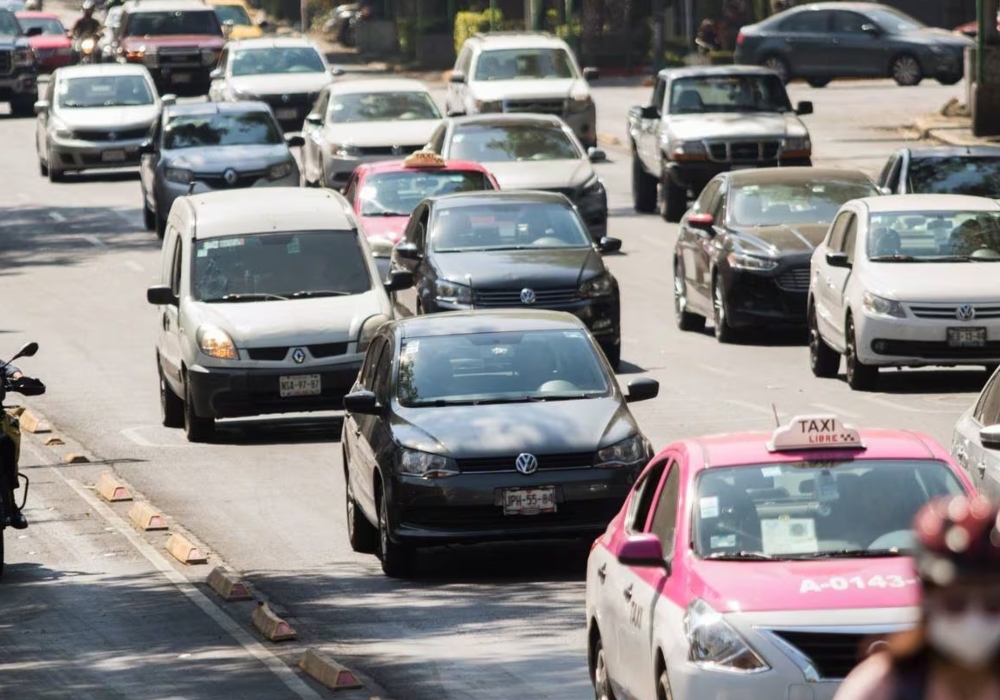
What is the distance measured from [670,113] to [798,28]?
20361 millimetres

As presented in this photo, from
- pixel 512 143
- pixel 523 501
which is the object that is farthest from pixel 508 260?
pixel 523 501

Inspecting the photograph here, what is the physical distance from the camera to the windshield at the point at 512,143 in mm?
32375

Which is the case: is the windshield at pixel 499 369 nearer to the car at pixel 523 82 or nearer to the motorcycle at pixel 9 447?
the motorcycle at pixel 9 447

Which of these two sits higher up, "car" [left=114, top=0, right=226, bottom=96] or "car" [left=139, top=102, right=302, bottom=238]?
"car" [left=139, top=102, right=302, bottom=238]

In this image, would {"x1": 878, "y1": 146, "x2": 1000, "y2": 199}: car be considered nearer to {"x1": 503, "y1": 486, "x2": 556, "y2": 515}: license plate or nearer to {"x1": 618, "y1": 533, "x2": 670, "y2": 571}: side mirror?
{"x1": 503, "y1": 486, "x2": 556, "y2": 515}: license plate

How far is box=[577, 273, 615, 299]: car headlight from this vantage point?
22.8 m

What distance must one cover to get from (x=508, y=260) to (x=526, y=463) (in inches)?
378

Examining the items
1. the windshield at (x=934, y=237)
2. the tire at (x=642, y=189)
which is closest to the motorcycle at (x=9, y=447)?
the windshield at (x=934, y=237)

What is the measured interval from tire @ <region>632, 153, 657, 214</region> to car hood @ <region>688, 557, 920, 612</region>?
2845 centimetres

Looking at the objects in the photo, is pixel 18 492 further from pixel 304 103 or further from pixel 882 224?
pixel 304 103

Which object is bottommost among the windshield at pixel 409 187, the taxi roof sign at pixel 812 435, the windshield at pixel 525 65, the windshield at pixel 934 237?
the windshield at pixel 525 65

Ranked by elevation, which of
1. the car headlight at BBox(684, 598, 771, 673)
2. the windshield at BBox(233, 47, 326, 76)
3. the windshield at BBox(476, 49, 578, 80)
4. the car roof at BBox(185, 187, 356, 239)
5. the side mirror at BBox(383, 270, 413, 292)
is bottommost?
the windshield at BBox(233, 47, 326, 76)

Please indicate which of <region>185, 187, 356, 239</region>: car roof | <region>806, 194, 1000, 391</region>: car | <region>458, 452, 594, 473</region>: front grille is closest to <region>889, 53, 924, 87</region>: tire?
<region>806, 194, 1000, 391</region>: car

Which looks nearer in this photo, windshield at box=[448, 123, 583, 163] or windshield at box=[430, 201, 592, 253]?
windshield at box=[430, 201, 592, 253]
